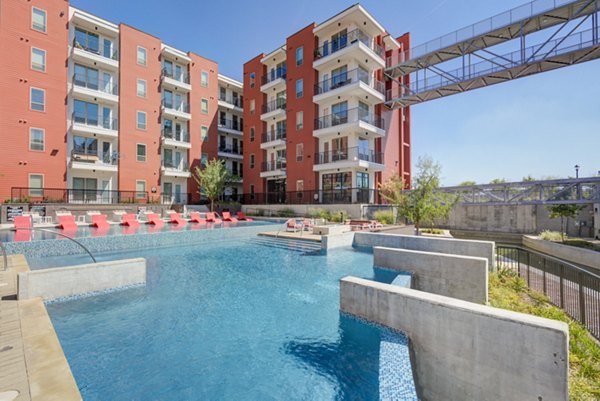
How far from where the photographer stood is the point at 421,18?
87.0ft

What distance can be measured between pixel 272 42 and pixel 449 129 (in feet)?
70.6

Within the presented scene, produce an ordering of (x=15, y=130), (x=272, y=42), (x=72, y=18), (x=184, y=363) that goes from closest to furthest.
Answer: (x=184, y=363) → (x=15, y=130) → (x=72, y=18) → (x=272, y=42)

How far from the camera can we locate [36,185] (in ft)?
71.3

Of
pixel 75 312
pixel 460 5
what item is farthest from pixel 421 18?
pixel 75 312

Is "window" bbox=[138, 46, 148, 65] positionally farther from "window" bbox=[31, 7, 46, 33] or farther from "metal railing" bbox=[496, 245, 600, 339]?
"metal railing" bbox=[496, 245, 600, 339]

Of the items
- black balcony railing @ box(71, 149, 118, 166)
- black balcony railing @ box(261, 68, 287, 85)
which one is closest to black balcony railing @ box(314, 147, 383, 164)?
black balcony railing @ box(261, 68, 287, 85)

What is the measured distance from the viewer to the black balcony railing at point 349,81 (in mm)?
23562

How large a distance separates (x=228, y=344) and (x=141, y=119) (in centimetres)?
2896

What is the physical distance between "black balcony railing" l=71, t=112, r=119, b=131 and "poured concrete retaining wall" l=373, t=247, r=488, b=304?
1082 inches

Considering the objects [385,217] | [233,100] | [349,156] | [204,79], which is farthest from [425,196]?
[233,100]

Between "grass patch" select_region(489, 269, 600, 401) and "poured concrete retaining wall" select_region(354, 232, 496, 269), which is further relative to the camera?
"poured concrete retaining wall" select_region(354, 232, 496, 269)

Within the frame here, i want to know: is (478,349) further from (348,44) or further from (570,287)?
(348,44)

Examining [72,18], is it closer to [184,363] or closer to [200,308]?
[200,308]

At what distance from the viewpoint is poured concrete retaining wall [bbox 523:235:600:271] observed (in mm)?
12886
